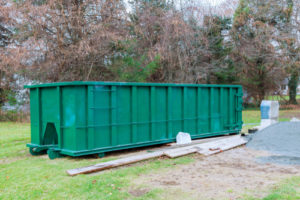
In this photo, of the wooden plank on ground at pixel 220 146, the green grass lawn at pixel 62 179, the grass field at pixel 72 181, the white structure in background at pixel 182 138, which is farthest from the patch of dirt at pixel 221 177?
the white structure in background at pixel 182 138

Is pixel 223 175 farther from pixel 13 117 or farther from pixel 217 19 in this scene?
pixel 217 19

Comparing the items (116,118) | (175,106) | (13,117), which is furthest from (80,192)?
(13,117)

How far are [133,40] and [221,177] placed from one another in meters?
13.4

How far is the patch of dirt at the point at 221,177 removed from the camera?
5270 millimetres

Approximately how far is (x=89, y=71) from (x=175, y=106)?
9.19m

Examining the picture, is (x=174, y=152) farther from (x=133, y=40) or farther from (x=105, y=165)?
(x=133, y=40)

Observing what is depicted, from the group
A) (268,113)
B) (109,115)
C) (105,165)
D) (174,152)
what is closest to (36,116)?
(109,115)

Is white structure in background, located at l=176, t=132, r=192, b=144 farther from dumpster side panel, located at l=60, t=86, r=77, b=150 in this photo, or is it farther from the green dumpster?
dumpster side panel, located at l=60, t=86, r=77, b=150

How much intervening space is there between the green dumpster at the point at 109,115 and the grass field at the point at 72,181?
527mm

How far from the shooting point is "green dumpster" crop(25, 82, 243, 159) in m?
7.62

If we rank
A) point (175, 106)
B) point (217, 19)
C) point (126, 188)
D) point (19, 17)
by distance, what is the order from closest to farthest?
point (126, 188) → point (175, 106) → point (19, 17) → point (217, 19)

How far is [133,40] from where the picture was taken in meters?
18.3

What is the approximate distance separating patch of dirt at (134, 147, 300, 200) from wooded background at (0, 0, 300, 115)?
10669 mm

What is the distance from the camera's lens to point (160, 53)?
18312 mm
